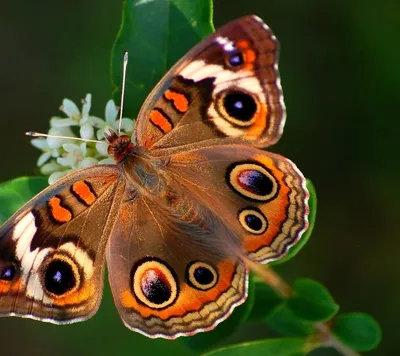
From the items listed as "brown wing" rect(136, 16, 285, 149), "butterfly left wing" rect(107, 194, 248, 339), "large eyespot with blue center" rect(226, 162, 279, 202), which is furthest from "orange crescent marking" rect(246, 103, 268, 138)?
"butterfly left wing" rect(107, 194, 248, 339)

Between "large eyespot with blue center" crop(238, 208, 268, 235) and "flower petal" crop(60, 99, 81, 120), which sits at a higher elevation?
"flower petal" crop(60, 99, 81, 120)

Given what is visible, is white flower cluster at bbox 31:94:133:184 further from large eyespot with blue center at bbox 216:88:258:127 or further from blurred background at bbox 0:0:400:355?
blurred background at bbox 0:0:400:355

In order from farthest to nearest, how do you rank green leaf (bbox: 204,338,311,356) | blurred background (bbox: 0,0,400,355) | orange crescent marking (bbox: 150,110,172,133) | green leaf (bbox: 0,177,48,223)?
1. blurred background (bbox: 0,0,400,355)
2. green leaf (bbox: 0,177,48,223)
3. green leaf (bbox: 204,338,311,356)
4. orange crescent marking (bbox: 150,110,172,133)

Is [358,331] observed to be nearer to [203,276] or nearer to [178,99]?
[203,276]

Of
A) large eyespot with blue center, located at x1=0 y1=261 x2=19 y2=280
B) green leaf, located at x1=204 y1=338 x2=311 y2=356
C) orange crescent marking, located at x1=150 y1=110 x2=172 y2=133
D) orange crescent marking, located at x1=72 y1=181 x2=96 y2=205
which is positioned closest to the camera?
large eyespot with blue center, located at x1=0 y1=261 x2=19 y2=280

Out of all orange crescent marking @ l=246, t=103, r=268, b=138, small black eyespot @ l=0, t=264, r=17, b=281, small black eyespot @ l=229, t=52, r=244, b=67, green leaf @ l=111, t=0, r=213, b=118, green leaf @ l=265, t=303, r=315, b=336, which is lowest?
green leaf @ l=265, t=303, r=315, b=336

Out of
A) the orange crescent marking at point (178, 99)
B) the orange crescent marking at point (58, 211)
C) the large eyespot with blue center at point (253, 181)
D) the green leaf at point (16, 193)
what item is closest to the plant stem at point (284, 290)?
the large eyespot with blue center at point (253, 181)

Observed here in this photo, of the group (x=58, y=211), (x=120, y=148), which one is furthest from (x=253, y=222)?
(x=58, y=211)

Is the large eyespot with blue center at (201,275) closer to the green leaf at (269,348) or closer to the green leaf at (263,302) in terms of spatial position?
the green leaf at (269,348)

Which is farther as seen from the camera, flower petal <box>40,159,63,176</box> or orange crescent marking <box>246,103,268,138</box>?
flower petal <box>40,159,63,176</box>
